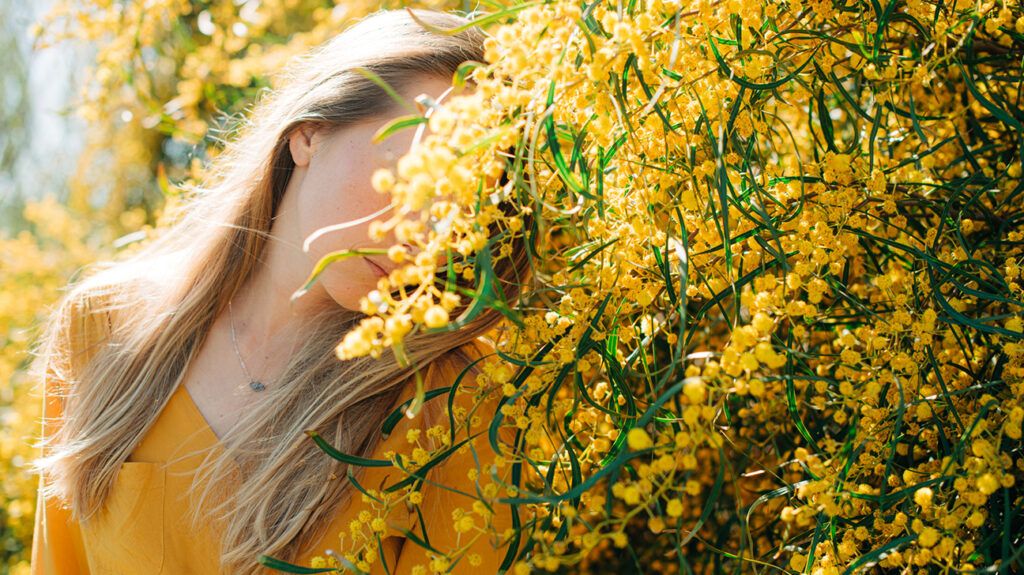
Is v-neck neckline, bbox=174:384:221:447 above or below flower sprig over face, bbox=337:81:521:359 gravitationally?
below

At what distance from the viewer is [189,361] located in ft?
4.02

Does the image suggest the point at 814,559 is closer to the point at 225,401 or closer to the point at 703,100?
the point at 703,100

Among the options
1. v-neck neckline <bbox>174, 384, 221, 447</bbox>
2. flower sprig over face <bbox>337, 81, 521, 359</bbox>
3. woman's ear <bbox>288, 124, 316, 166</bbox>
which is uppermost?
flower sprig over face <bbox>337, 81, 521, 359</bbox>

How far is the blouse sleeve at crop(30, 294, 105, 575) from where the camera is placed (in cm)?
125

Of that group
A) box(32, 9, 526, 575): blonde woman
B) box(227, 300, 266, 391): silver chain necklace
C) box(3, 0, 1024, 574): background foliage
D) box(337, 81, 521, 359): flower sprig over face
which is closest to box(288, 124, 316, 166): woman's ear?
box(32, 9, 526, 575): blonde woman

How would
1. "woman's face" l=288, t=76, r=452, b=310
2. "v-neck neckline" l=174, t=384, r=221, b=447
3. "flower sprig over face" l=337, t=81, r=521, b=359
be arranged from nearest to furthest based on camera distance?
"flower sprig over face" l=337, t=81, r=521, b=359
"woman's face" l=288, t=76, r=452, b=310
"v-neck neckline" l=174, t=384, r=221, b=447

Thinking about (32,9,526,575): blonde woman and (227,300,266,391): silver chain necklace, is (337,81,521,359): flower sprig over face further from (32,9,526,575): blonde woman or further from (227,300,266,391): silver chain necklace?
(227,300,266,391): silver chain necklace

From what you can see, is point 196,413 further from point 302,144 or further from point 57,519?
point 302,144

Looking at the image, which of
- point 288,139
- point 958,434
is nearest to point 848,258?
point 958,434

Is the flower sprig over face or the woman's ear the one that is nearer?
the flower sprig over face

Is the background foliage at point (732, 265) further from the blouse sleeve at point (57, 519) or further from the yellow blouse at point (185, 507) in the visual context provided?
the blouse sleeve at point (57, 519)

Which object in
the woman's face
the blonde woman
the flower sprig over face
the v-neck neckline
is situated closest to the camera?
the flower sprig over face

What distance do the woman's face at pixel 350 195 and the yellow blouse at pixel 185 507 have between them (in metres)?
0.23

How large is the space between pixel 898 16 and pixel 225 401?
0.99m
